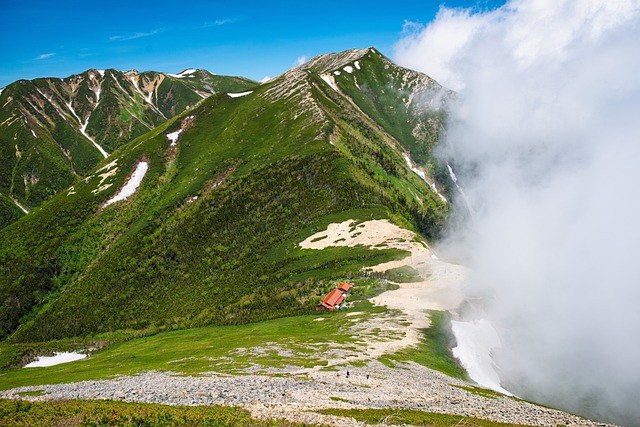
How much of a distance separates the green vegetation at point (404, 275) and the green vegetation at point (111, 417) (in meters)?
69.5

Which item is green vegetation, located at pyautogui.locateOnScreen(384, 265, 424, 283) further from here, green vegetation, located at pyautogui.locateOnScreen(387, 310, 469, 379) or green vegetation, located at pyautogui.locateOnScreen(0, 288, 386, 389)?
green vegetation, located at pyautogui.locateOnScreen(387, 310, 469, 379)

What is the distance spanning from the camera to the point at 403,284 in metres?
88.9

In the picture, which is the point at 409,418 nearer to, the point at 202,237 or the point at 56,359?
the point at 56,359

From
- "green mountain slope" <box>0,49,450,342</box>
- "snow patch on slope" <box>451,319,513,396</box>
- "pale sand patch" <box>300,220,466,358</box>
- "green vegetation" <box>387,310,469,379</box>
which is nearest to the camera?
"green vegetation" <box>387,310,469,379</box>

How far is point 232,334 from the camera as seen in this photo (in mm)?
80312

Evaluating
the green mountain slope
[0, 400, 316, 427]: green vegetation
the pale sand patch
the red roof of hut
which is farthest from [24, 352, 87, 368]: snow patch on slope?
[0, 400, 316, 427]: green vegetation

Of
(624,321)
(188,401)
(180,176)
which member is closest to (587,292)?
(624,321)

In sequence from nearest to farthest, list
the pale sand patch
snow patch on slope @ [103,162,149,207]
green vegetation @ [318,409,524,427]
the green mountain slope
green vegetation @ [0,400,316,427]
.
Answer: green vegetation @ [0,400,316,427] → green vegetation @ [318,409,524,427] → the pale sand patch → the green mountain slope → snow patch on slope @ [103,162,149,207]

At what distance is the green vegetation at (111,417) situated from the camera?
21.9 metres

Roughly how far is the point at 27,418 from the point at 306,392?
67.1ft

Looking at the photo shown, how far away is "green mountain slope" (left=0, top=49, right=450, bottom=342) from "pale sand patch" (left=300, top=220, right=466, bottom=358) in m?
4.82

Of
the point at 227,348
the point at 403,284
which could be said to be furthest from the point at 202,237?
the point at 227,348

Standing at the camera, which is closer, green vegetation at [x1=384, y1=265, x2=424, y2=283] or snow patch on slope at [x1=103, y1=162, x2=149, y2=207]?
green vegetation at [x1=384, y1=265, x2=424, y2=283]

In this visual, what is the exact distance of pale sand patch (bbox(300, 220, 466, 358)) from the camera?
65.2 m
